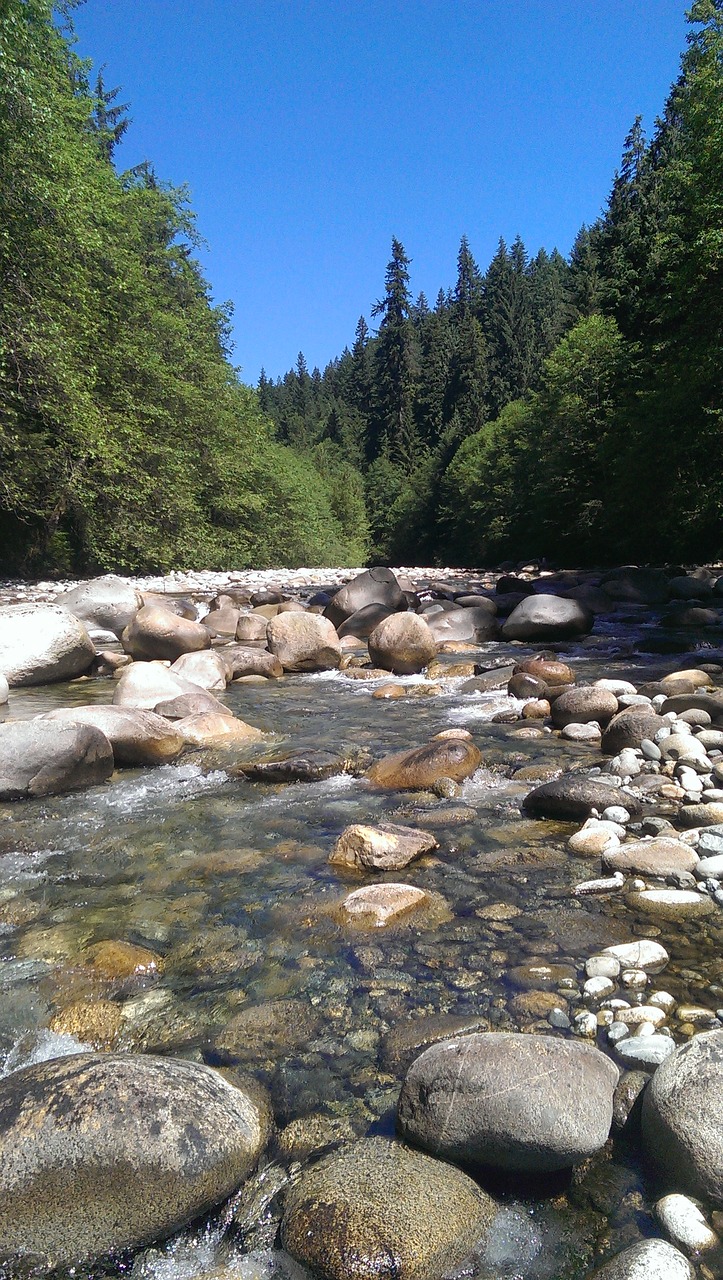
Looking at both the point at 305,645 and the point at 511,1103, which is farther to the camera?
the point at 305,645

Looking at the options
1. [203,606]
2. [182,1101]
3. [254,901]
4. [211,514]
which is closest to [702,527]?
[203,606]

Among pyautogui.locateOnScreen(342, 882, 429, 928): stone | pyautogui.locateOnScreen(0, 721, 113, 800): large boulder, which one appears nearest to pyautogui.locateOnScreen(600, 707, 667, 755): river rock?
pyautogui.locateOnScreen(342, 882, 429, 928): stone

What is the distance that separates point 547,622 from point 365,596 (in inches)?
118

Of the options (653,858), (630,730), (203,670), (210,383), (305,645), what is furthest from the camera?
(210,383)

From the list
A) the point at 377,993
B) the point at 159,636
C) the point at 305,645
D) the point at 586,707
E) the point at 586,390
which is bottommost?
the point at 377,993

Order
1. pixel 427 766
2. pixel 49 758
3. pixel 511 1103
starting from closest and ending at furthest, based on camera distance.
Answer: pixel 511 1103
pixel 49 758
pixel 427 766

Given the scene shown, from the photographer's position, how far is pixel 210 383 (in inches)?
1124

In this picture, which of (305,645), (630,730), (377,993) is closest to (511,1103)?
(377,993)

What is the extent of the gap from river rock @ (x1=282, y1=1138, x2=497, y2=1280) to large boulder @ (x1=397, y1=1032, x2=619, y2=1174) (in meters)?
0.09

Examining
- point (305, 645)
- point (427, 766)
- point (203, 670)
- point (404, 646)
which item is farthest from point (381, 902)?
point (305, 645)

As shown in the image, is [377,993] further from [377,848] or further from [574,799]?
[574,799]

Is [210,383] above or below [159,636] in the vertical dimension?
above

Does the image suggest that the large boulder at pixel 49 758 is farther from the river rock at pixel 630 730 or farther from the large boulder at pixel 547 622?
the large boulder at pixel 547 622

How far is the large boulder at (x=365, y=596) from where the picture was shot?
41.7 feet
